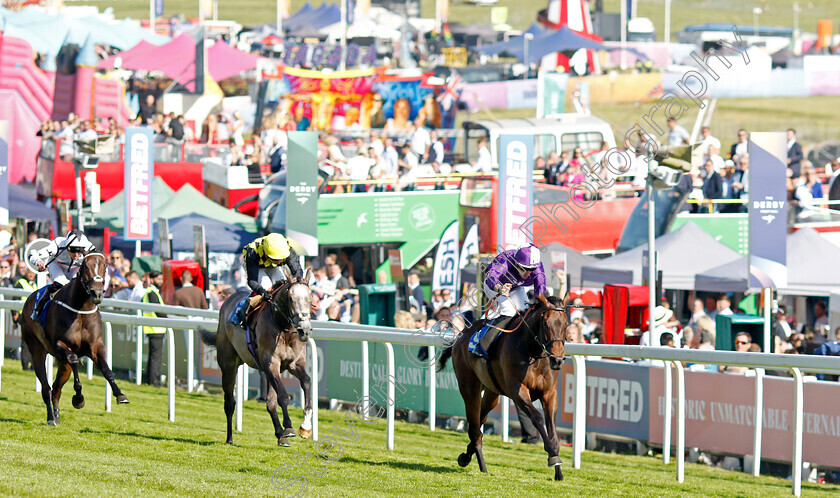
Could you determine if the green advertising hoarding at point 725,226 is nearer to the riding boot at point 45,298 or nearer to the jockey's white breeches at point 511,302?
the jockey's white breeches at point 511,302

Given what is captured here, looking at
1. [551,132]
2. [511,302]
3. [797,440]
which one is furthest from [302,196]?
[797,440]

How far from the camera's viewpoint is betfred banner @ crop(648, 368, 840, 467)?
9.90 m

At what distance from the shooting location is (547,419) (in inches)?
320

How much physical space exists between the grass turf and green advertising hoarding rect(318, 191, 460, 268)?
6961 millimetres

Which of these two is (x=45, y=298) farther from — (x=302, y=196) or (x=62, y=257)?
(x=302, y=196)

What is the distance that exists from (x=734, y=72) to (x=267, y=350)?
118 ft

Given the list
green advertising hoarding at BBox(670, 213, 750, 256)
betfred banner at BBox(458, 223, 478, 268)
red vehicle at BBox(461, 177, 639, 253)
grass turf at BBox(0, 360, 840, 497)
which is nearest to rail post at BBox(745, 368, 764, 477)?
grass turf at BBox(0, 360, 840, 497)

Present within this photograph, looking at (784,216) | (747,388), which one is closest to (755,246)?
(784,216)

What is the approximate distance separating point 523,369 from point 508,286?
72 centimetres

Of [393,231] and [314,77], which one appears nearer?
[393,231]

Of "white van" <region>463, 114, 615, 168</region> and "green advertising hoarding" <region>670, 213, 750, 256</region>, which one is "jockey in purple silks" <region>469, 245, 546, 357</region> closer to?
"green advertising hoarding" <region>670, 213, 750, 256</region>

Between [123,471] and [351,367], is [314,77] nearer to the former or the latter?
[351,367]

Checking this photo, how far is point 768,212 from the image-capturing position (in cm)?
1270

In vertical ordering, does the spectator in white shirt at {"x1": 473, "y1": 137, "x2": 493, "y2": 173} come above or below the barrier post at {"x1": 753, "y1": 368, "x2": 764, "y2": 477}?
above
